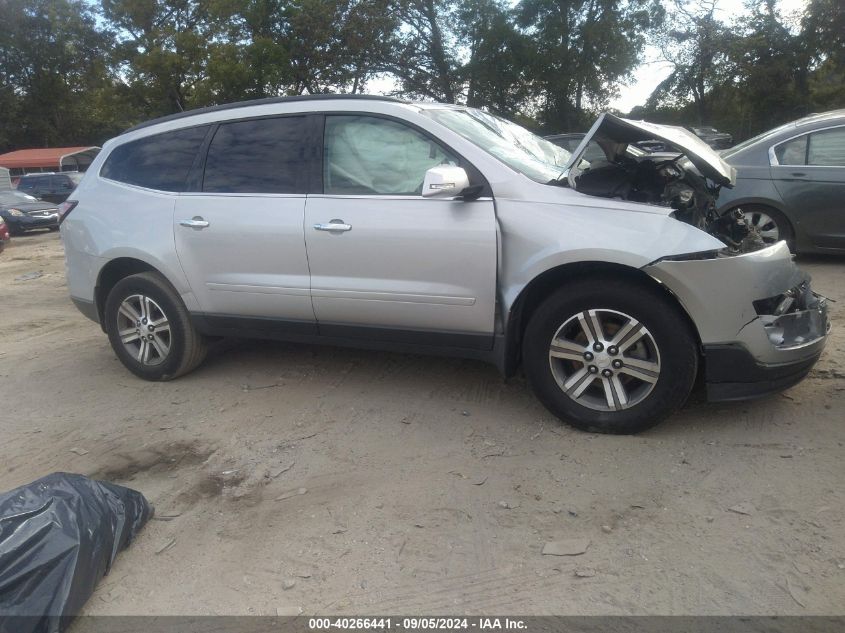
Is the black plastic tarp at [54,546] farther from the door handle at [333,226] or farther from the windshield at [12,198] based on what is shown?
the windshield at [12,198]

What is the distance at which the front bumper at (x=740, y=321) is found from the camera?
348 centimetres

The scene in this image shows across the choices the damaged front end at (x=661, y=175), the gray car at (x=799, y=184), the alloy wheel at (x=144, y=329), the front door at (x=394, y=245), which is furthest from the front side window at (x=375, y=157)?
the gray car at (x=799, y=184)

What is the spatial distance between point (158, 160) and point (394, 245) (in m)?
2.08

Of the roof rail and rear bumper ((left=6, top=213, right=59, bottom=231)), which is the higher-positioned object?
the roof rail

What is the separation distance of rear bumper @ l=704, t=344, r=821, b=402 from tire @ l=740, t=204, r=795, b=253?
4250 millimetres

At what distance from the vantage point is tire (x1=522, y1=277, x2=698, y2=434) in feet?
11.8

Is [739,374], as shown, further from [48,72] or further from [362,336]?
[48,72]

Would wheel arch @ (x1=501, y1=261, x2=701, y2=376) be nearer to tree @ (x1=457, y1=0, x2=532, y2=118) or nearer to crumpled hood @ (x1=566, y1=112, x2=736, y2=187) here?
crumpled hood @ (x1=566, y1=112, x2=736, y2=187)

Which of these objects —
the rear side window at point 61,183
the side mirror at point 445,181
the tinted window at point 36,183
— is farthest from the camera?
the tinted window at point 36,183

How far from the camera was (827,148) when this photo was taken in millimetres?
7230

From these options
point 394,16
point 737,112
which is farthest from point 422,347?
Result: point 737,112

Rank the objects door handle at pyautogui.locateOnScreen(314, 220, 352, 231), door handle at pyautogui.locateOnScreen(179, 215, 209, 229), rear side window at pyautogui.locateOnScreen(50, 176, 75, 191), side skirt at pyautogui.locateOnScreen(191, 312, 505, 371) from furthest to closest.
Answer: rear side window at pyautogui.locateOnScreen(50, 176, 75, 191), door handle at pyautogui.locateOnScreen(179, 215, 209, 229), door handle at pyautogui.locateOnScreen(314, 220, 352, 231), side skirt at pyautogui.locateOnScreen(191, 312, 505, 371)

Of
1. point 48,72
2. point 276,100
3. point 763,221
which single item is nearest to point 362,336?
point 276,100

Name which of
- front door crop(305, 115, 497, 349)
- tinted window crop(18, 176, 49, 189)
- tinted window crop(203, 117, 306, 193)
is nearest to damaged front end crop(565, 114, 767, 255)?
front door crop(305, 115, 497, 349)
